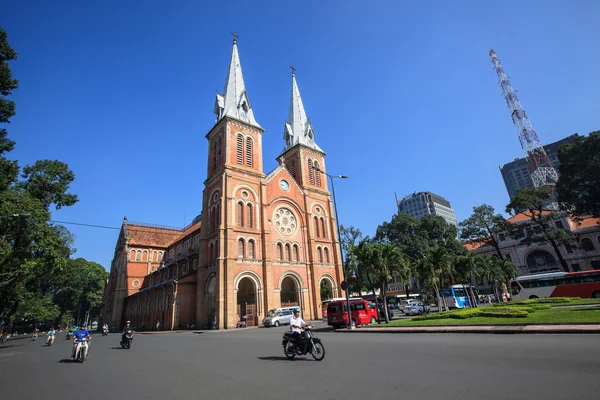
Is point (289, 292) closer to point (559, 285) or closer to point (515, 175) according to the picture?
point (559, 285)

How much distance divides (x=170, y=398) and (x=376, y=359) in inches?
210

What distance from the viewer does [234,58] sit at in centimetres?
4594

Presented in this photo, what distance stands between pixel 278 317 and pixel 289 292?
8.32 metres

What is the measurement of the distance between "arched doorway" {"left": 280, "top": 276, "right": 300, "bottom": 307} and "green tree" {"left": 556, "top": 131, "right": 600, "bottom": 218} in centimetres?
3601

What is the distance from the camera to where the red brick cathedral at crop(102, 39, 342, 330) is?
33.0 meters

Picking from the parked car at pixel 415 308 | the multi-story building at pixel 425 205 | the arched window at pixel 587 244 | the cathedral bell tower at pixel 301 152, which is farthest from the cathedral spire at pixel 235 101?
the multi-story building at pixel 425 205

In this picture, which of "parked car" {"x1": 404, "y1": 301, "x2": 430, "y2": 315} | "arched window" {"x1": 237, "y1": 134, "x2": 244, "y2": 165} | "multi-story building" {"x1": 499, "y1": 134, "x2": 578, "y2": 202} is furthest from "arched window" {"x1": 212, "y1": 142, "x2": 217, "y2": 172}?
"multi-story building" {"x1": 499, "y1": 134, "x2": 578, "y2": 202}

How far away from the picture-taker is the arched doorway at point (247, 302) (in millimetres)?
32625

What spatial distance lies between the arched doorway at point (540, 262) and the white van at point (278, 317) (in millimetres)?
53773

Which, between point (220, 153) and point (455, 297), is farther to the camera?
point (455, 297)

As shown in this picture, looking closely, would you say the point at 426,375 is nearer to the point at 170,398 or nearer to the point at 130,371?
the point at 170,398

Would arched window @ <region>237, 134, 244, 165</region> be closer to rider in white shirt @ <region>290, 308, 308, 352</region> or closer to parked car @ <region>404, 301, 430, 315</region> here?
parked car @ <region>404, 301, 430, 315</region>

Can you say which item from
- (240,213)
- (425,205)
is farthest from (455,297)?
(425,205)

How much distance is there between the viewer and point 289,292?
38.0 meters
